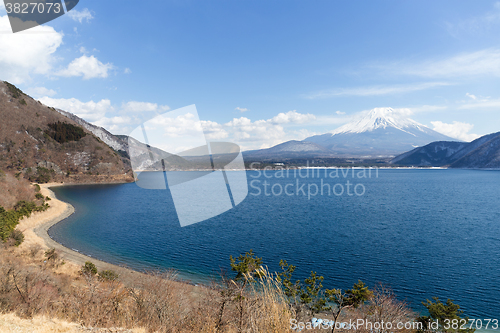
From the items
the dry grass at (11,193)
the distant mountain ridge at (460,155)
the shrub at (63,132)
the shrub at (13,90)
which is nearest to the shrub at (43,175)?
the shrub at (63,132)

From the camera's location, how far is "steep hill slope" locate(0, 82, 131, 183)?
2616 inches

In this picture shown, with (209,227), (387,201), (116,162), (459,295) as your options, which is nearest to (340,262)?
(459,295)

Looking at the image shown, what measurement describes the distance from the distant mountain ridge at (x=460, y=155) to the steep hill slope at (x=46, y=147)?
554ft

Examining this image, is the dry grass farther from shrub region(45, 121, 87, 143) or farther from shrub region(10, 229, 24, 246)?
shrub region(45, 121, 87, 143)

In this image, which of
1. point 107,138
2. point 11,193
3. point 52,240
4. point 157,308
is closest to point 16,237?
point 52,240

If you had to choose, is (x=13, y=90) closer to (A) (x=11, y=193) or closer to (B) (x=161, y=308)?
(A) (x=11, y=193)

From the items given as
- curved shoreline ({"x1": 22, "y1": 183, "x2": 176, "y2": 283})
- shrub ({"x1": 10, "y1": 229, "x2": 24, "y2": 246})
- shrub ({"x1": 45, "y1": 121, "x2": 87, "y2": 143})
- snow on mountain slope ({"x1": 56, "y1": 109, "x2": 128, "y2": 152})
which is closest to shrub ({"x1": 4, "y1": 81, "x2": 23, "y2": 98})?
shrub ({"x1": 45, "y1": 121, "x2": 87, "y2": 143})

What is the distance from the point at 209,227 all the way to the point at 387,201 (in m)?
31.3

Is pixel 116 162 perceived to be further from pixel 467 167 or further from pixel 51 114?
pixel 467 167

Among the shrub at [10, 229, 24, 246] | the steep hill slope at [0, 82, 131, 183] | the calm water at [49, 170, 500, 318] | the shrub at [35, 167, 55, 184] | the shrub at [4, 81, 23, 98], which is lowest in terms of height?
the calm water at [49, 170, 500, 318]

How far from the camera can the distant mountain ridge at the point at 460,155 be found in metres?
137

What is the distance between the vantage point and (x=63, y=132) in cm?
7900

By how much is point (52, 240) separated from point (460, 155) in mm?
211047

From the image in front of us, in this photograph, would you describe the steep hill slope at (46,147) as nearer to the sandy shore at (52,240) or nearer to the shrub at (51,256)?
the sandy shore at (52,240)
